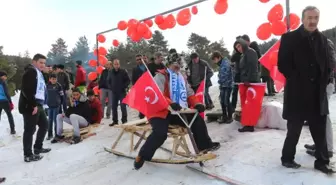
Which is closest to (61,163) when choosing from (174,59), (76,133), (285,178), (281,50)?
(76,133)

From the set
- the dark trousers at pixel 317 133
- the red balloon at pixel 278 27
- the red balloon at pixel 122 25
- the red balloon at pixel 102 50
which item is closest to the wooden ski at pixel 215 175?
the dark trousers at pixel 317 133

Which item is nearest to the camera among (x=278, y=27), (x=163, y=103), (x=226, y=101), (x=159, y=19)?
(x=163, y=103)

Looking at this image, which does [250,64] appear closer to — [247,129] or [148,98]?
[247,129]

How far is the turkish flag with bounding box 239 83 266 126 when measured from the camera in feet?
18.5

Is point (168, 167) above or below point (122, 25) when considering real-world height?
below

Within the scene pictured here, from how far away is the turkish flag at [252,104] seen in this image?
564 centimetres

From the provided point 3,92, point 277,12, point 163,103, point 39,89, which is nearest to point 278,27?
point 277,12

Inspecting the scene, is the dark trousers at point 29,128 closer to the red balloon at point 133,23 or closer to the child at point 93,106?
the child at point 93,106

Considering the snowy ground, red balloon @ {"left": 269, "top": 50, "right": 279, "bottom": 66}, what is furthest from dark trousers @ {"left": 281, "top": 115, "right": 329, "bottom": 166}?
red balloon @ {"left": 269, "top": 50, "right": 279, "bottom": 66}

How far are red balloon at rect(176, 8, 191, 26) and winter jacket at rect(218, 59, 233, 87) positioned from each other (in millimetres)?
2502

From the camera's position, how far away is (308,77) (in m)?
3.52

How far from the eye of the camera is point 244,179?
3682mm

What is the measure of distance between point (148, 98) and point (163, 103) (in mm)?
230

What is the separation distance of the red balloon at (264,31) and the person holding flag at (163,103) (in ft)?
10.9
